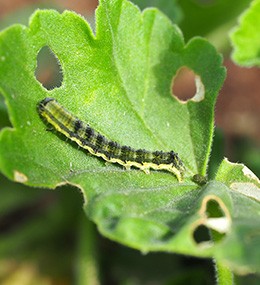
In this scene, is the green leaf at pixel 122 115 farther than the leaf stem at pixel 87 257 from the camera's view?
No

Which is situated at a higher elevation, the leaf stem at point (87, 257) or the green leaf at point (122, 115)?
the green leaf at point (122, 115)

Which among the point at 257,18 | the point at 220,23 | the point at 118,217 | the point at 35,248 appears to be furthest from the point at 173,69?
the point at 35,248

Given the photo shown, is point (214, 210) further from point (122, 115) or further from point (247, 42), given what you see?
point (247, 42)

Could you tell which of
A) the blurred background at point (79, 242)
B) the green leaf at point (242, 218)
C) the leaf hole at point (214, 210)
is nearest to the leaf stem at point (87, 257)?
the blurred background at point (79, 242)

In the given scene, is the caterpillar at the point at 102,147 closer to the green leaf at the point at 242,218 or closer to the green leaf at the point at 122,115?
the green leaf at the point at 122,115

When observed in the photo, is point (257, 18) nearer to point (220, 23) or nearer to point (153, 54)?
point (153, 54)

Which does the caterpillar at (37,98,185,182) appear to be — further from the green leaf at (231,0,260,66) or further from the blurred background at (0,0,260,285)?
the blurred background at (0,0,260,285)
